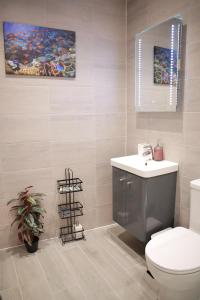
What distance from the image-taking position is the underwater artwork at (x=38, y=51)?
2.08 metres

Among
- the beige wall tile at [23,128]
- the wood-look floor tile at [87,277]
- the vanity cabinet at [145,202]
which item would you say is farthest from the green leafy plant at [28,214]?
the vanity cabinet at [145,202]

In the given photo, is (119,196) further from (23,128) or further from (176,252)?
(23,128)

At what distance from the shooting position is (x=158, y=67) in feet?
7.25

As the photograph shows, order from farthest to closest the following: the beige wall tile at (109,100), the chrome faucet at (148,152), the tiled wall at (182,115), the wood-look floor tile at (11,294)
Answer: the beige wall tile at (109,100) → the chrome faucet at (148,152) → the tiled wall at (182,115) → the wood-look floor tile at (11,294)

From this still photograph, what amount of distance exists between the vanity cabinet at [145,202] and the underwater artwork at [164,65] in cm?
88

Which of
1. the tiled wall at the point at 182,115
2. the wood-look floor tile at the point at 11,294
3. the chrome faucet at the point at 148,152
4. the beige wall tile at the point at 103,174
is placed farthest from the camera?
the beige wall tile at the point at 103,174

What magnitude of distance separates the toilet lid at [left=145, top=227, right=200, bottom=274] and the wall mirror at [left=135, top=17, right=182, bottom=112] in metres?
1.07

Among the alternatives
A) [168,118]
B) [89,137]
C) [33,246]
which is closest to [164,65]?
[168,118]

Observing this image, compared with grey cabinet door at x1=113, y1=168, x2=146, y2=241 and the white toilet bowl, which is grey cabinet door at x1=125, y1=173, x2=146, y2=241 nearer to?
grey cabinet door at x1=113, y1=168, x2=146, y2=241

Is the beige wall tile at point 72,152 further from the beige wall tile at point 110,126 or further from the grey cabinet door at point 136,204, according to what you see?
the grey cabinet door at point 136,204

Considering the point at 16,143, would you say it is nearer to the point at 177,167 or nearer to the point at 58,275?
the point at 58,275

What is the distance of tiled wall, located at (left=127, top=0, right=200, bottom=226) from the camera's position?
1.87 metres

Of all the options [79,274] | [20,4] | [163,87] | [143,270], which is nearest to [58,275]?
[79,274]

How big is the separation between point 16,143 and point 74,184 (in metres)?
0.75
